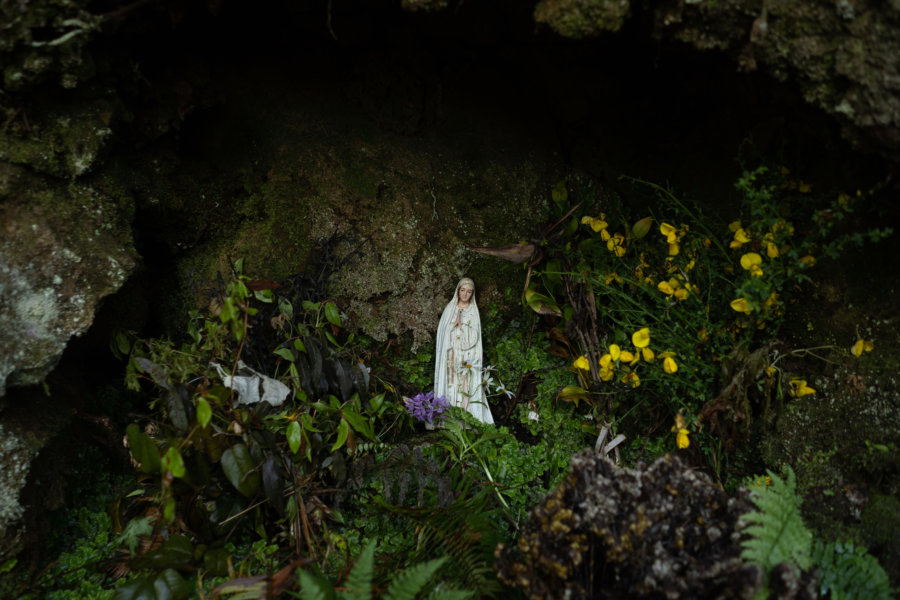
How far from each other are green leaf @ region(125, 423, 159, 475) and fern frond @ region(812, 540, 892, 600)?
2.64 meters

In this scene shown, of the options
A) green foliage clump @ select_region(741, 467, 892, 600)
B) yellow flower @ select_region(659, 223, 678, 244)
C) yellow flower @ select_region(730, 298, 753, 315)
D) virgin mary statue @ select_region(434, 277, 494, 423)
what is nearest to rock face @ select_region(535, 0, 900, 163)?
yellow flower @ select_region(730, 298, 753, 315)

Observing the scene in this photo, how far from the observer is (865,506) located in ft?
7.48

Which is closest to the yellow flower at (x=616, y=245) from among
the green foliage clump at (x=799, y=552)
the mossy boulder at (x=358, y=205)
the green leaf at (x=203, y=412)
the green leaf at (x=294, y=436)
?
the mossy boulder at (x=358, y=205)

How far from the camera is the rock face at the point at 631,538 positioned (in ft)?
6.03

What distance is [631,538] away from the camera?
1891mm

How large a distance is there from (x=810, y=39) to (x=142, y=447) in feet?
10.3

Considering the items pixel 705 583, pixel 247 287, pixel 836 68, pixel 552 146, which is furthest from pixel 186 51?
pixel 705 583

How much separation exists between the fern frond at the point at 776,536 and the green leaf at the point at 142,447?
229 centimetres

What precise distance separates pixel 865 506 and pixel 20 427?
363cm

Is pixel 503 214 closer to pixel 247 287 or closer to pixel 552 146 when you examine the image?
pixel 552 146

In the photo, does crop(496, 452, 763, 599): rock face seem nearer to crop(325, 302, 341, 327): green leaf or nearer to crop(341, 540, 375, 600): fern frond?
crop(341, 540, 375, 600): fern frond

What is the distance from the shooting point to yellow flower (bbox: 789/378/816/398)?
2.65 m

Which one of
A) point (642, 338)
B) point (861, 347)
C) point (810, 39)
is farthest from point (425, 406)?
point (810, 39)

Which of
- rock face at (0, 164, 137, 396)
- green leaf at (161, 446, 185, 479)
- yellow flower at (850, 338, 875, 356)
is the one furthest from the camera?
yellow flower at (850, 338, 875, 356)
